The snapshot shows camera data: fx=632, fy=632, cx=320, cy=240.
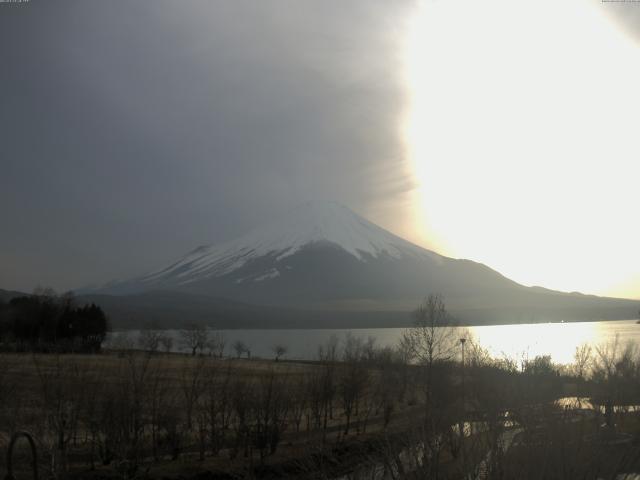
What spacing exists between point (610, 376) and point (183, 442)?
19555 millimetres

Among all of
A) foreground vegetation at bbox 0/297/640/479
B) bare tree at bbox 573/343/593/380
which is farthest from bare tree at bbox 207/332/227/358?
foreground vegetation at bbox 0/297/640/479

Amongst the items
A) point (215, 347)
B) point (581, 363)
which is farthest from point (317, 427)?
point (215, 347)

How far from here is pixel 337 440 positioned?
2519 cm

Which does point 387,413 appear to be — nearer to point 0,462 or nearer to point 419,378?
point 419,378

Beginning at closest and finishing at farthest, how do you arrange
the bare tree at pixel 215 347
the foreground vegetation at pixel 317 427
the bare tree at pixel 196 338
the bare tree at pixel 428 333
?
the foreground vegetation at pixel 317 427, the bare tree at pixel 428 333, the bare tree at pixel 215 347, the bare tree at pixel 196 338

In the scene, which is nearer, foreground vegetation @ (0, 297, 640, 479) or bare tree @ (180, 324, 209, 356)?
foreground vegetation @ (0, 297, 640, 479)

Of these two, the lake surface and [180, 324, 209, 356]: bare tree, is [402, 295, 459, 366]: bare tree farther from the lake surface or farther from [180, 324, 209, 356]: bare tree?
[180, 324, 209, 356]: bare tree

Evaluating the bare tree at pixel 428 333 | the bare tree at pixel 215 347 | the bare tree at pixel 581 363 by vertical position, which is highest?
the bare tree at pixel 428 333

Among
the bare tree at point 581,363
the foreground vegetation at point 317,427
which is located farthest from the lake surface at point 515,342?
the foreground vegetation at point 317,427

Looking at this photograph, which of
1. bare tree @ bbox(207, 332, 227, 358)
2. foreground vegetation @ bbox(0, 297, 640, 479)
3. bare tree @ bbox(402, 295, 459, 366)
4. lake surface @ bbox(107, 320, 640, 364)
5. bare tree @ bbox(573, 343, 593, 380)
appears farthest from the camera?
bare tree @ bbox(207, 332, 227, 358)

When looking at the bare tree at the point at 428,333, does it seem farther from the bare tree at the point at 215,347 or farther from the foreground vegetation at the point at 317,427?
the bare tree at the point at 215,347

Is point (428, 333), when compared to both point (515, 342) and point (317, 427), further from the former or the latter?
point (515, 342)

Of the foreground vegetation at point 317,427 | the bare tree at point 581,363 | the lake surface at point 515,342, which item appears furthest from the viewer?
the lake surface at point 515,342

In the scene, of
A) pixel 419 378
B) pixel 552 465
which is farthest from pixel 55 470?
pixel 419 378
